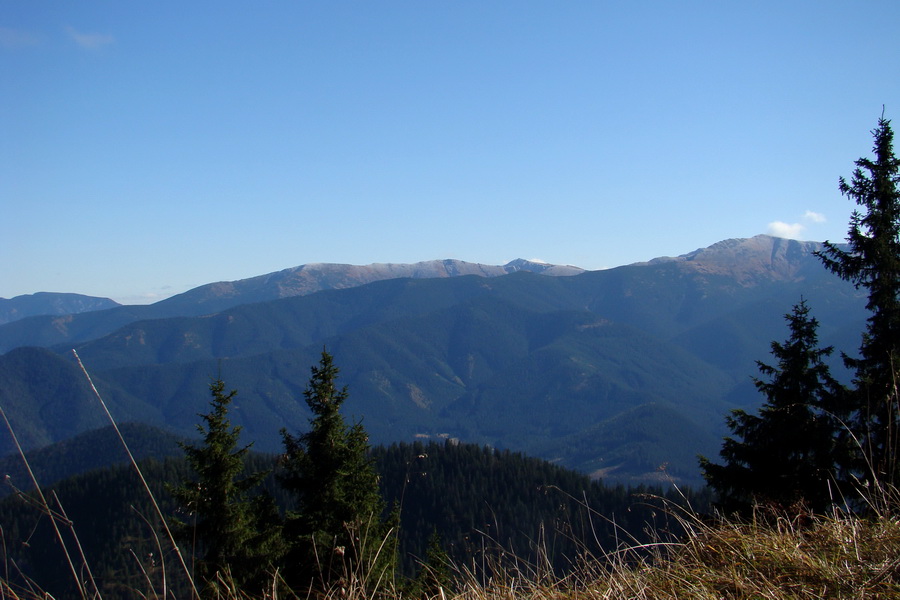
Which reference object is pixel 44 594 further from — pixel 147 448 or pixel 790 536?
pixel 147 448

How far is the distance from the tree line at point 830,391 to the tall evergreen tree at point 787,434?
0.8 inches

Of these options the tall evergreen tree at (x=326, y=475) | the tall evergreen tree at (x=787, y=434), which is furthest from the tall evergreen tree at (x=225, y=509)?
the tall evergreen tree at (x=787, y=434)

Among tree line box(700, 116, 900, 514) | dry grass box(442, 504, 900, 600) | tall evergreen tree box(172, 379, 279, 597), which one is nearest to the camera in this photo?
dry grass box(442, 504, 900, 600)

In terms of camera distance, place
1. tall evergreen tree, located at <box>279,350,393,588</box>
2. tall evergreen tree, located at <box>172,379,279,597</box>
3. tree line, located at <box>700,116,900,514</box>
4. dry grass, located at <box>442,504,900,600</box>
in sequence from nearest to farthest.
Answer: dry grass, located at <box>442,504,900,600</box> → tree line, located at <box>700,116,900,514</box> → tall evergreen tree, located at <box>172,379,279,597</box> → tall evergreen tree, located at <box>279,350,393,588</box>

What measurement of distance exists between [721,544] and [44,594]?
3.92m

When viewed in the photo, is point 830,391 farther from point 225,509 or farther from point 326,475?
point 225,509

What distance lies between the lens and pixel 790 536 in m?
3.95

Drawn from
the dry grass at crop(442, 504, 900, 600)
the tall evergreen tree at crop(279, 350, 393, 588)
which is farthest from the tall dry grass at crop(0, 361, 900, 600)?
the tall evergreen tree at crop(279, 350, 393, 588)

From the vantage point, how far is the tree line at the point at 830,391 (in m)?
12.5

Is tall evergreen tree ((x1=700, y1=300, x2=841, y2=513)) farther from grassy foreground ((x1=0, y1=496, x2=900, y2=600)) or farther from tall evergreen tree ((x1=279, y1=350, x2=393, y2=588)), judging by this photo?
grassy foreground ((x1=0, y1=496, x2=900, y2=600))

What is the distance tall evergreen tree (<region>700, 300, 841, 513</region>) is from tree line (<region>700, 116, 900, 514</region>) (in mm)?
20

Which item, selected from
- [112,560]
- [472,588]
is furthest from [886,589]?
[112,560]

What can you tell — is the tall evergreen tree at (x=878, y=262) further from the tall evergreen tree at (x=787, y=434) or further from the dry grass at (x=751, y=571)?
the dry grass at (x=751, y=571)

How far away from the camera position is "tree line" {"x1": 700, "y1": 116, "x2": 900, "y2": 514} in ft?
41.1
